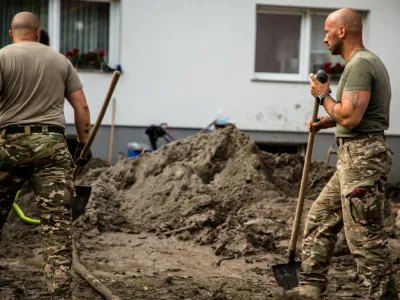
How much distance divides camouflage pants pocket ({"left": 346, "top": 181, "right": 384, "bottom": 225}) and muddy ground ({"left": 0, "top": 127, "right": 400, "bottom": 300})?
1780 millimetres

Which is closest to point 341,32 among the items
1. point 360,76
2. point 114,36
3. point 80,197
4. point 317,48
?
point 360,76

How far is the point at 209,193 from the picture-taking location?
Answer: 9.93 metres

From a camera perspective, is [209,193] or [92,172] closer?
[209,193]

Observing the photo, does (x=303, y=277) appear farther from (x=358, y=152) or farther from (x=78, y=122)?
(x=78, y=122)

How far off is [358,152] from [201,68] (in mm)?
9020

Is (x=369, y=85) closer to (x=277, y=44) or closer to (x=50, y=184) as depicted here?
(x=50, y=184)

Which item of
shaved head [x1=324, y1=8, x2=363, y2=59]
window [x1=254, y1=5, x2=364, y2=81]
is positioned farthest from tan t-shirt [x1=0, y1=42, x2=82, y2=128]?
window [x1=254, y1=5, x2=364, y2=81]

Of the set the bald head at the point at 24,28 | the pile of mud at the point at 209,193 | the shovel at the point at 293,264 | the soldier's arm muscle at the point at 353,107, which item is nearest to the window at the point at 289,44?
the pile of mud at the point at 209,193

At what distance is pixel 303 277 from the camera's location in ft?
17.6

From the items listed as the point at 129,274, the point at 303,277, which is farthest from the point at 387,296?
the point at 129,274

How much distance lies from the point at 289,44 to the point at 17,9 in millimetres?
5421

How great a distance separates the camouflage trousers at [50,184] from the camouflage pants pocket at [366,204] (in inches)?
79.3

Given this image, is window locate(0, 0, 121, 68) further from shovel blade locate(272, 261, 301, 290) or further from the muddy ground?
shovel blade locate(272, 261, 301, 290)

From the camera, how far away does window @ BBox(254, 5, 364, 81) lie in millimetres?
14375
